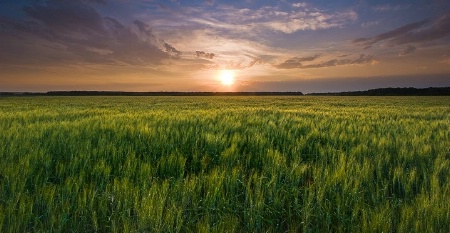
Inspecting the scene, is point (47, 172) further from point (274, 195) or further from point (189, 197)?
point (274, 195)

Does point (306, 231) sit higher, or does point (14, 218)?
point (14, 218)

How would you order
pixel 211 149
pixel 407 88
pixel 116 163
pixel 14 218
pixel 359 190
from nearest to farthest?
1. pixel 14 218
2. pixel 359 190
3. pixel 116 163
4. pixel 211 149
5. pixel 407 88

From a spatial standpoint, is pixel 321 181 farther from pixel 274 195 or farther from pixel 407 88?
pixel 407 88

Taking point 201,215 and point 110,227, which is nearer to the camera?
point 110,227

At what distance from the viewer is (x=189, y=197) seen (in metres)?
2.26

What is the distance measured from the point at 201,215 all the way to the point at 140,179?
2.77 ft

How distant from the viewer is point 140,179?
270 centimetres

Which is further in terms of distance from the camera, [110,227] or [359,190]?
[359,190]

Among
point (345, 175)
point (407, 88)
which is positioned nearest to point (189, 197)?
point (345, 175)

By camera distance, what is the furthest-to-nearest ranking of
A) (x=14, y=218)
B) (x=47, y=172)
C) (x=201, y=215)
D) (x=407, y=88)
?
(x=407, y=88) → (x=47, y=172) → (x=201, y=215) → (x=14, y=218)

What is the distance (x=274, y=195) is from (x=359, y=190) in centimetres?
85

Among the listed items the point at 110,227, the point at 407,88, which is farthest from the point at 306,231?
the point at 407,88

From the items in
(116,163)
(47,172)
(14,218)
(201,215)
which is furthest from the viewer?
(116,163)

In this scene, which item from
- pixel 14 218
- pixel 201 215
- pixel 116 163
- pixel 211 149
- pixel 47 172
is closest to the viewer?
pixel 14 218
